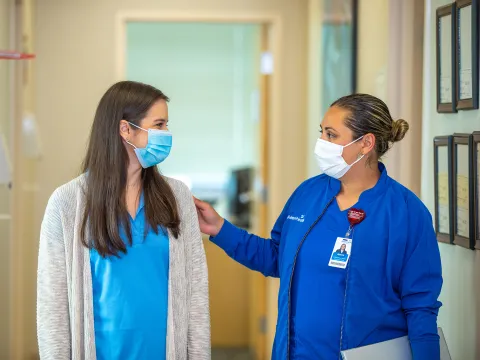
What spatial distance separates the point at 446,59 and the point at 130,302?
1.31m

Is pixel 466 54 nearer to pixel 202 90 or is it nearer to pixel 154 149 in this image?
pixel 154 149

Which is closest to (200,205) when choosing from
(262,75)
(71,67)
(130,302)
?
(130,302)

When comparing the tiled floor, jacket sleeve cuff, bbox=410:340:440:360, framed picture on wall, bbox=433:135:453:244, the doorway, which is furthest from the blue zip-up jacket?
the doorway

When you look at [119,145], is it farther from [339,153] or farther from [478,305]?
[478,305]

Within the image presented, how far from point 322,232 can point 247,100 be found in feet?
19.2

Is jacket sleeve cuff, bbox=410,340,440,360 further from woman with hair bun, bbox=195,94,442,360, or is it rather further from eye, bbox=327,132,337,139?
eye, bbox=327,132,337,139

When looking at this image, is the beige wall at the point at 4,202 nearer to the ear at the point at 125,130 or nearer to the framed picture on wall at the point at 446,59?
the ear at the point at 125,130

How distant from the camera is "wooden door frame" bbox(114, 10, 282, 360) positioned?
486cm

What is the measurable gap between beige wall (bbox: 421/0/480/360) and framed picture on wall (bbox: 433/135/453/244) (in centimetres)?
4

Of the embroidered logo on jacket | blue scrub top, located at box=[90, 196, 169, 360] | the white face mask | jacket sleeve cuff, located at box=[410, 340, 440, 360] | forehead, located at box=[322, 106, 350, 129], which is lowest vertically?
jacket sleeve cuff, located at box=[410, 340, 440, 360]

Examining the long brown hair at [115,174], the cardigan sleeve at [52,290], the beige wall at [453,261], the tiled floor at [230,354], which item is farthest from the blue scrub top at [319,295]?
the tiled floor at [230,354]

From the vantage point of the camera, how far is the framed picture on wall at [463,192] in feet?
7.56

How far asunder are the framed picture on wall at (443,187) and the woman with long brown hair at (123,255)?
0.86 m

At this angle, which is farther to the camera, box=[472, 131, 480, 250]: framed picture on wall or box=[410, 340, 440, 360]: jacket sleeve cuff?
box=[472, 131, 480, 250]: framed picture on wall
